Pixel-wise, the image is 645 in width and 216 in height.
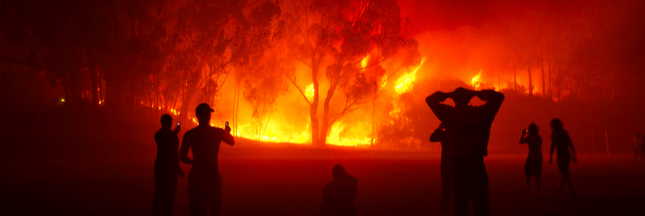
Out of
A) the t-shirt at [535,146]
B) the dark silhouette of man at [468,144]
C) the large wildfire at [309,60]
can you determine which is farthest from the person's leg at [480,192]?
the large wildfire at [309,60]

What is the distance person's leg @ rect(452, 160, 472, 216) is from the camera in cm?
432

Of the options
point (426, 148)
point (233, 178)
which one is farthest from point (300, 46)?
point (233, 178)

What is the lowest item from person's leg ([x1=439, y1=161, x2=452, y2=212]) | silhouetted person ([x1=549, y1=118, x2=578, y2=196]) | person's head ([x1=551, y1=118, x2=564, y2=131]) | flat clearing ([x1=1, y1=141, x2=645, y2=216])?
flat clearing ([x1=1, y1=141, x2=645, y2=216])

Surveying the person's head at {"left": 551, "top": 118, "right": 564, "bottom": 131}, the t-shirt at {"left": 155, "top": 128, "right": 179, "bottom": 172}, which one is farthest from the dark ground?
the t-shirt at {"left": 155, "top": 128, "right": 179, "bottom": 172}

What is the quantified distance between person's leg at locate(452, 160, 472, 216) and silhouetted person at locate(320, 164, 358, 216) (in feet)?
3.76

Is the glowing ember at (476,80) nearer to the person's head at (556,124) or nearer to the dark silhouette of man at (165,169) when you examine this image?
the person's head at (556,124)

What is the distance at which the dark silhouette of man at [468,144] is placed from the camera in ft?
13.9

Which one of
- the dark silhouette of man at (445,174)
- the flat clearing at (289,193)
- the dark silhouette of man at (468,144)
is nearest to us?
the dark silhouette of man at (468,144)

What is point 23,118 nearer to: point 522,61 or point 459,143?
point 459,143

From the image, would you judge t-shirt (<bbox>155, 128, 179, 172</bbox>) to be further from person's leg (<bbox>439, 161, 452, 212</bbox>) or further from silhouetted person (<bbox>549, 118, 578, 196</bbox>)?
silhouetted person (<bbox>549, 118, 578, 196</bbox>)

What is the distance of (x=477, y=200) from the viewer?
4.34 metres

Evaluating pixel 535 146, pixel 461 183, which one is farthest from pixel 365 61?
pixel 461 183

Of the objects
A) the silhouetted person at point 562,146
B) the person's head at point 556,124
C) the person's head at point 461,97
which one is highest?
the person's head at point 461,97

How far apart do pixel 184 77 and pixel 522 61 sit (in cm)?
4106
